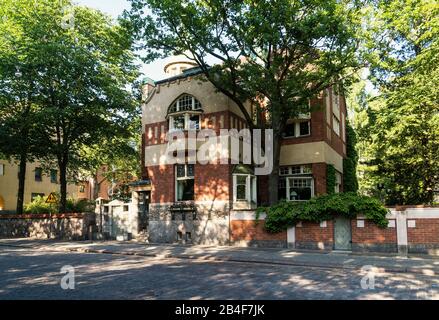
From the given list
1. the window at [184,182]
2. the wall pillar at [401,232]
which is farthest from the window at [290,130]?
the wall pillar at [401,232]

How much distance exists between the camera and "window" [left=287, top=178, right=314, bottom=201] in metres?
21.3

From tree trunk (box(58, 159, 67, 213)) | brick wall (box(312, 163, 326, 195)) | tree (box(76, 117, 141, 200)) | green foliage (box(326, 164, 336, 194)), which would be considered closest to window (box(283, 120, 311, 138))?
brick wall (box(312, 163, 326, 195))

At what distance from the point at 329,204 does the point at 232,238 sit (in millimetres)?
5402

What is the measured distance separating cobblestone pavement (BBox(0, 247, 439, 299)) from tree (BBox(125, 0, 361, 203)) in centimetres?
774

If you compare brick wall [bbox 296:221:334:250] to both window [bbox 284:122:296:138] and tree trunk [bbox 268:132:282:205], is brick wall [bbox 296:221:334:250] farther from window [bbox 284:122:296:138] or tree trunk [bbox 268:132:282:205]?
window [bbox 284:122:296:138]

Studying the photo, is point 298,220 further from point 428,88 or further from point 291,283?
point 428,88

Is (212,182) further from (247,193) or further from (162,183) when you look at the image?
(162,183)

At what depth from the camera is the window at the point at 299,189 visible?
69.8ft

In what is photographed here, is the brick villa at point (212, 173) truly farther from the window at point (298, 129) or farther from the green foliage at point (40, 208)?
the green foliage at point (40, 208)

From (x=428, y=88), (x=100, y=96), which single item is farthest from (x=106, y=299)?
(x=100, y=96)

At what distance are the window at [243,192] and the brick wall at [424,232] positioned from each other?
8043 millimetres

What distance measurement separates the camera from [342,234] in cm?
1554

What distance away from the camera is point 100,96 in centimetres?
2544

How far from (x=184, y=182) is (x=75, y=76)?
10895 millimetres
